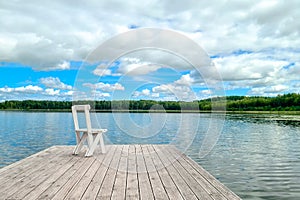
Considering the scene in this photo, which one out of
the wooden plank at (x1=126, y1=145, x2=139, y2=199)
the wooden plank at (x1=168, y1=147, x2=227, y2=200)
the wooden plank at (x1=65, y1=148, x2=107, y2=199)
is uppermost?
the wooden plank at (x1=65, y1=148, x2=107, y2=199)

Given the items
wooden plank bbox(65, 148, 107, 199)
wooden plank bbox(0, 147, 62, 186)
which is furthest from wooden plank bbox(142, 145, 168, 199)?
wooden plank bbox(0, 147, 62, 186)

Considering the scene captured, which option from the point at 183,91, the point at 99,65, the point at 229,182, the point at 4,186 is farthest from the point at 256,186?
the point at 4,186

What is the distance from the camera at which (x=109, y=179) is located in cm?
423

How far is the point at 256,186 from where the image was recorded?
18.5ft

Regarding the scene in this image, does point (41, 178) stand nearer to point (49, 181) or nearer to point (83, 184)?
point (49, 181)

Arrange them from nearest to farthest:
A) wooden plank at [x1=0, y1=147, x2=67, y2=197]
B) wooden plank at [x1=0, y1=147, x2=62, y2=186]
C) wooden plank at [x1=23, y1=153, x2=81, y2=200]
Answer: wooden plank at [x1=23, y1=153, x2=81, y2=200], wooden plank at [x1=0, y1=147, x2=67, y2=197], wooden plank at [x1=0, y1=147, x2=62, y2=186]

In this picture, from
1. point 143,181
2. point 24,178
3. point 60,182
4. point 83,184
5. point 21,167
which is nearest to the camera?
point 83,184

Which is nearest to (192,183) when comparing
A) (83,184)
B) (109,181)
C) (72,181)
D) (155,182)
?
(155,182)

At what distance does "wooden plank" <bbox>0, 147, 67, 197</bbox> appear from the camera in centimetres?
363

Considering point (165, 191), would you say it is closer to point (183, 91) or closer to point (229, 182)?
point (229, 182)

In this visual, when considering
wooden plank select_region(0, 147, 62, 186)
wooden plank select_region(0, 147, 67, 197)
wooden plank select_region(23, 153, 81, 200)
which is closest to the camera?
wooden plank select_region(23, 153, 81, 200)

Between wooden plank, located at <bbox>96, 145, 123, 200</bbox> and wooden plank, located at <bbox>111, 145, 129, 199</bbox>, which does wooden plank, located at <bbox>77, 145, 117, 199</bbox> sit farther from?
wooden plank, located at <bbox>111, 145, 129, 199</bbox>

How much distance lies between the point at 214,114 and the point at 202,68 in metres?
1.37

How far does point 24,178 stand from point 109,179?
125cm
